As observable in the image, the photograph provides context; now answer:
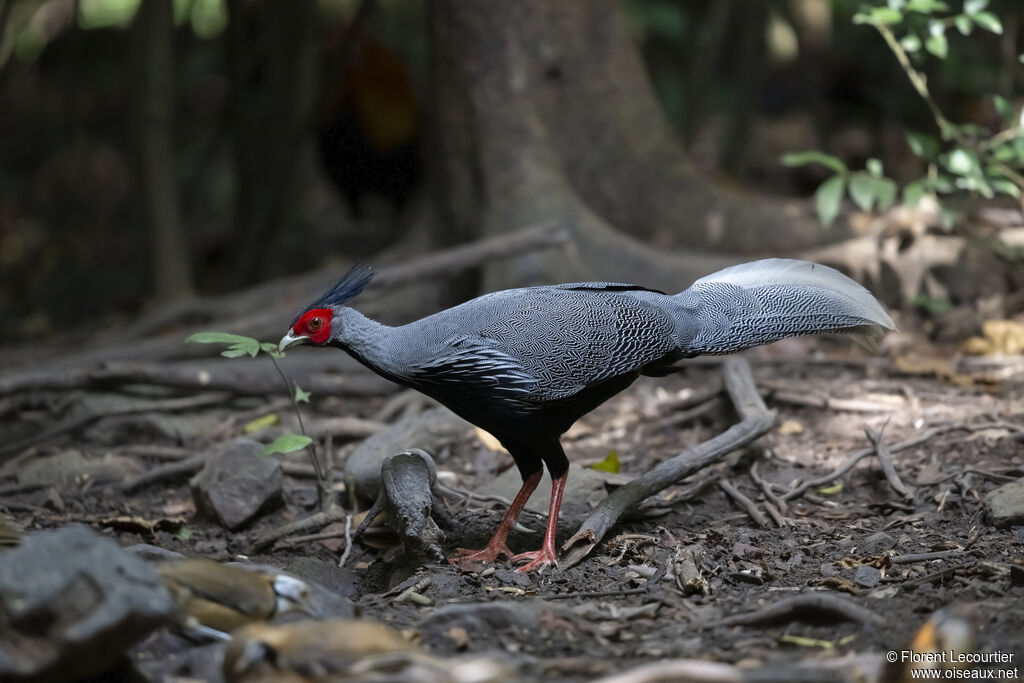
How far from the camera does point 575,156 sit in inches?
239

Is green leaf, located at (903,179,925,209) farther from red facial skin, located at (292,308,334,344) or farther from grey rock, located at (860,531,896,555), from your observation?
red facial skin, located at (292,308,334,344)

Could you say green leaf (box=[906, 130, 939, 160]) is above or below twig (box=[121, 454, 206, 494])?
above

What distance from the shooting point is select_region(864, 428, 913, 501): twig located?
3773 mm

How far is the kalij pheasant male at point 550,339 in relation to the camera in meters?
3.35

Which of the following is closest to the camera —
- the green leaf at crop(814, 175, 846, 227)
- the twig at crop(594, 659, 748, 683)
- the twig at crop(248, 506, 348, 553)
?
the twig at crop(594, 659, 748, 683)

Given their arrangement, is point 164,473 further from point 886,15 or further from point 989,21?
point 989,21

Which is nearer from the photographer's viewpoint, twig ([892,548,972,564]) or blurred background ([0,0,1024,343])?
twig ([892,548,972,564])

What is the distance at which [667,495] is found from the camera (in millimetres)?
4016

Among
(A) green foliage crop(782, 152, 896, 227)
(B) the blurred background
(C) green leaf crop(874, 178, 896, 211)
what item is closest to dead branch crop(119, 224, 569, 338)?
(B) the blurred background

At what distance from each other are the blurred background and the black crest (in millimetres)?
2263

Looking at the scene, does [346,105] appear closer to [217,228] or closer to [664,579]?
[217,228]

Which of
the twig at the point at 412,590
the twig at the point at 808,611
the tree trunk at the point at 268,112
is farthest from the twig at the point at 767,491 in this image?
the tree trunk at the point at 268,112

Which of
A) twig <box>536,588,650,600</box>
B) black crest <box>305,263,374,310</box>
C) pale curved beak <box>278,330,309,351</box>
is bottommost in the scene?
twig <box>536,588,650,600</box>

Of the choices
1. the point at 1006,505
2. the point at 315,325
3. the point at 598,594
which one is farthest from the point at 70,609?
the point at 1006,505
